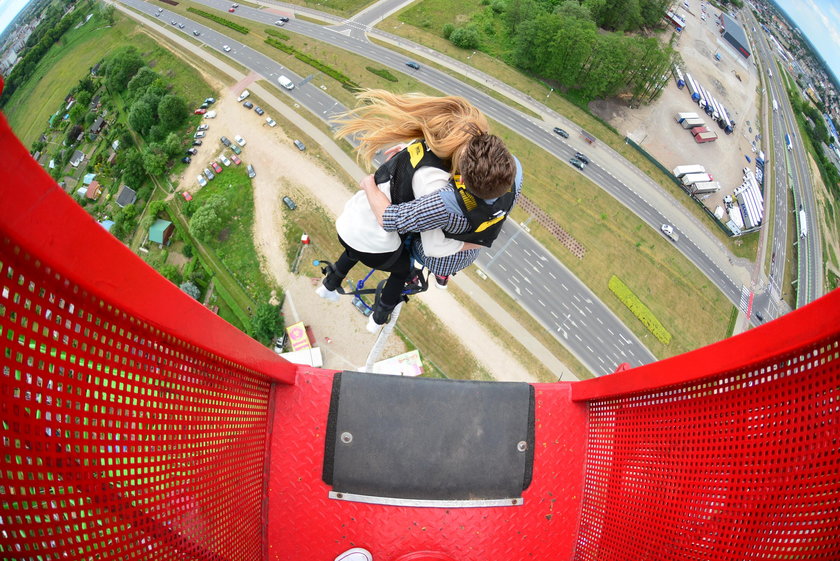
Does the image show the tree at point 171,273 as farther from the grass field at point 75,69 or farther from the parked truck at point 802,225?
the parked truck at point 802,225

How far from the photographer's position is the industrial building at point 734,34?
30734 millimetres

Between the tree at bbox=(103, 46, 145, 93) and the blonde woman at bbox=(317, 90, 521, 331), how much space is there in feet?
97.8

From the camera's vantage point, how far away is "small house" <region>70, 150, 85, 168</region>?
81.8 ft

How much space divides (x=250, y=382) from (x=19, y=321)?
2.65 meters

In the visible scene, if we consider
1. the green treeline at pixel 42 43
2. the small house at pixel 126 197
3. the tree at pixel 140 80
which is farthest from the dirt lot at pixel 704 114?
the green treeline at pixel 42 43

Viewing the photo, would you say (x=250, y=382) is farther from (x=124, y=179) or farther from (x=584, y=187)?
(x=124, y=179)

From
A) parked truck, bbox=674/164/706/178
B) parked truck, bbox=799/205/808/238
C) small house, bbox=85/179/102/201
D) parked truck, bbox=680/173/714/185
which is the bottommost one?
parked truck, bbox=799/205/808/238

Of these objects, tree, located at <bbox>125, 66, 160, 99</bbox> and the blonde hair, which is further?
tree, located at <bbox>125, 66, 160, 99</bbox>

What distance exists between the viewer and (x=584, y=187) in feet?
72.1

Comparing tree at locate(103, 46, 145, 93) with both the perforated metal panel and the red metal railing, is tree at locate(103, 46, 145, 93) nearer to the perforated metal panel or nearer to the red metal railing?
the red metal railing

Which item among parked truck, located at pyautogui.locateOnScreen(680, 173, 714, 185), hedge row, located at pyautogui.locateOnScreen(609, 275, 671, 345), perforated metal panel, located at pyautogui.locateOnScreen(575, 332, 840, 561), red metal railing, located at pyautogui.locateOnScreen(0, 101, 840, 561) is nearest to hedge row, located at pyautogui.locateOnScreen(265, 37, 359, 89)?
hedge row, located at pyautogui.locateOnScreen(609, 275, 671, 345)

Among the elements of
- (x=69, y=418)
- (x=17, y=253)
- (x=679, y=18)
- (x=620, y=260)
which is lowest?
(x=620, y=260)

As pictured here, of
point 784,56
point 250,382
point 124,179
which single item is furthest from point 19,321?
point 784,56

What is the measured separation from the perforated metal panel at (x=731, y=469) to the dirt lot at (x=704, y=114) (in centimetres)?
2478
